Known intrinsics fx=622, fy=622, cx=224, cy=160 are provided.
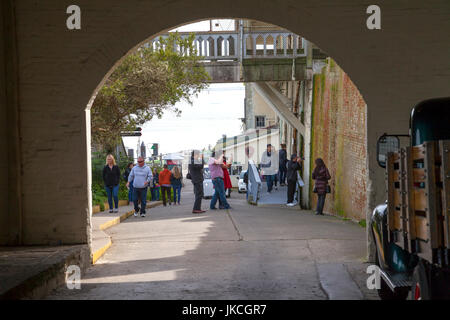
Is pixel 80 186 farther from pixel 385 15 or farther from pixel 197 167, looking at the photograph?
pixel 197 167

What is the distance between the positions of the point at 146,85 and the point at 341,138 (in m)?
5.61

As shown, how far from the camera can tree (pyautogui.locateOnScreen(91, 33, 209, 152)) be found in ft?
55.6

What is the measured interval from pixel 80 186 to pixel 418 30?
16.3 ft

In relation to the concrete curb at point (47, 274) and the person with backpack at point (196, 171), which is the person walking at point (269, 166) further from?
the concrete curb at point (47, 274)

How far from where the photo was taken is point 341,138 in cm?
1582

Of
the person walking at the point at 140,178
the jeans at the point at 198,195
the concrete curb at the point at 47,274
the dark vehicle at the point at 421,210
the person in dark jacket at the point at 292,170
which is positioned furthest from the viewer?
the person in dark jacket at the point at 292,170

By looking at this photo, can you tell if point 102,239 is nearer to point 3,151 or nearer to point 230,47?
point 3,151

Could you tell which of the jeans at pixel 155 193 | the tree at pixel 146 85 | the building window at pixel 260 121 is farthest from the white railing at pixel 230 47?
the building window at pixel 260 121

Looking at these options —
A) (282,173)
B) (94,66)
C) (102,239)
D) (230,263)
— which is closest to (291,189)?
(282,173)

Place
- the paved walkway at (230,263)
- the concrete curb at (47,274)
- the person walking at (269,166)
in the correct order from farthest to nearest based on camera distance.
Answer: the person walking at (269,166)
the paved walkway at (230,263)
the concrete curb at (47,274)

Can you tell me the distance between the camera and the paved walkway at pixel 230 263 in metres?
6.57

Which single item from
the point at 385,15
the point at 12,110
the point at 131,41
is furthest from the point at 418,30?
the point at 12,110

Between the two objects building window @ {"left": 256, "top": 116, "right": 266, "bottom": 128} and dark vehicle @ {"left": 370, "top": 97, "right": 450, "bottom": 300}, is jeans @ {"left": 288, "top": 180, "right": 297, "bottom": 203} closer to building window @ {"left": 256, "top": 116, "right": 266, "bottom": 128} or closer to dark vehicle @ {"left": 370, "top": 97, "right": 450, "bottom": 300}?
dark vehicle @ {"left": 370, "top": 97, "right": 450, "bottom": 300}

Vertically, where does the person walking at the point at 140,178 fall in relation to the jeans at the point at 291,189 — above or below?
above
